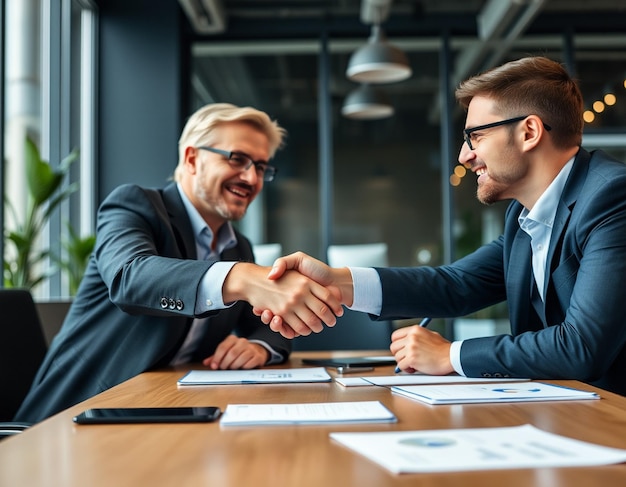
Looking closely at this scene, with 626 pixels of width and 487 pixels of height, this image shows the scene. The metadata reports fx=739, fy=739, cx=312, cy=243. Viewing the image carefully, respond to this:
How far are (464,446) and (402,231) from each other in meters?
7.43

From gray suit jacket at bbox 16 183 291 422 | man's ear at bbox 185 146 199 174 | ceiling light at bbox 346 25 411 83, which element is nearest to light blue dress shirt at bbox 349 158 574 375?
gray suit jacket at bbox 16 183 291 422

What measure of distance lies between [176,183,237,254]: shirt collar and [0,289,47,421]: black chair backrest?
593mm

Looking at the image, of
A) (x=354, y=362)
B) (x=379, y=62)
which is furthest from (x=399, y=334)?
(x=379, y=62)

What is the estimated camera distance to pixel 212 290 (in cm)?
181

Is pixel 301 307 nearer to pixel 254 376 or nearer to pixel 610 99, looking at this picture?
pixel 254 376

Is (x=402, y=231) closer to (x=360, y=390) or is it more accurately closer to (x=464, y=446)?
(x=360, y=390)

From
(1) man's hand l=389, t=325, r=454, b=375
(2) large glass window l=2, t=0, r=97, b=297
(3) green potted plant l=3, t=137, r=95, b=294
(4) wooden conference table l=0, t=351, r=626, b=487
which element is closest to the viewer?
(4) wooden conference table l=0, t=351, r=626, b=487

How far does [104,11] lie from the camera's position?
6.55 m

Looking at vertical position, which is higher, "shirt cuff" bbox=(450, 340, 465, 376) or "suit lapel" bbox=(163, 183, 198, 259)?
"suit lapel" bbox=(163, 183, 198, 259)

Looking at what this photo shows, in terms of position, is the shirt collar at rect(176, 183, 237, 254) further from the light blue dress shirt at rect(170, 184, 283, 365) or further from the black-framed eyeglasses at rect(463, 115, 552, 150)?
the black-framed eyeglasses at rect(463, 115, 552, 150)

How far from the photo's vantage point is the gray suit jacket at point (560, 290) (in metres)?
1.68

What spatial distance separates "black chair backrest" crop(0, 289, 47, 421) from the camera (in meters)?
2.06

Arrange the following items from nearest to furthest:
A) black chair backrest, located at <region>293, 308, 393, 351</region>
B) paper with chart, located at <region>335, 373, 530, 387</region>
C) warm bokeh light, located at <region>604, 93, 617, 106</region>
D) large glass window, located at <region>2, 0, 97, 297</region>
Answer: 1. paper with chart, located at <region>335, 373, 530, 387</region>
2. black chair backrest, located at <region>293, 308, 393, 351</region>
3. large glass window, located at <region>2, 0, 97, 297</region>
4. warm bokeh light, located at <region>604, 93, 617, 106</region>

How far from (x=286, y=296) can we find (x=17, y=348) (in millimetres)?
870
